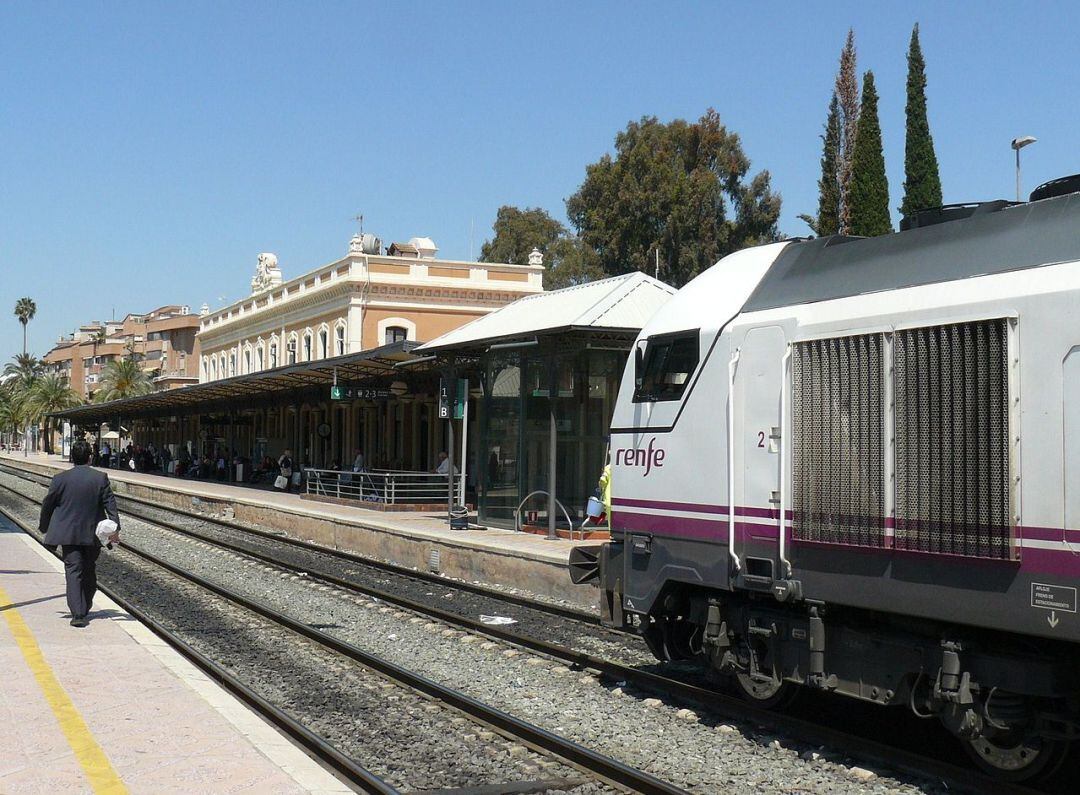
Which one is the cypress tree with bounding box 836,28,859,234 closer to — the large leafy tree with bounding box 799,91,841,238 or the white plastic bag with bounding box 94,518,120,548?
the large leafy tree with bounding box 799,91,841,238

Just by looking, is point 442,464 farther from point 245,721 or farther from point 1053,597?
point 1053,597

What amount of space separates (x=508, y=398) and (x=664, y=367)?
1158 centimetres

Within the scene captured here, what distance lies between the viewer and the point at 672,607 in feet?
28.3

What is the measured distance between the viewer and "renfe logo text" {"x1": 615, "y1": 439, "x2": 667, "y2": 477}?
8.38 metres

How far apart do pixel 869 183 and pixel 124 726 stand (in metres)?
42.6

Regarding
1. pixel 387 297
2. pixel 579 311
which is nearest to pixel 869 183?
pixel 387 297

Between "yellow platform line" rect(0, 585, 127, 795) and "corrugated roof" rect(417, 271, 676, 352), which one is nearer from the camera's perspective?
"yellow platform line" rect(0, 585, 127, 795)

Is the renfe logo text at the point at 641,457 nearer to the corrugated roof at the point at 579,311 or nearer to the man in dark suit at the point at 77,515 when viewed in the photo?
the man in dark suit at the point at 77,515

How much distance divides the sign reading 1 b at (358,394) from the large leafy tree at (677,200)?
76.2 feet

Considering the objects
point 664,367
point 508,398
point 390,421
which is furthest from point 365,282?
point 664,367

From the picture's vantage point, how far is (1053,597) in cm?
555

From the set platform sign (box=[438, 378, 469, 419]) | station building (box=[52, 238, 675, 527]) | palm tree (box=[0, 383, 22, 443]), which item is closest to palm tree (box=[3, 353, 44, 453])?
palm tree (box=[0, 383, 22, 443])

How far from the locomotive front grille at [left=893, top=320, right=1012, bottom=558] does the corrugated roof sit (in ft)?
34.9

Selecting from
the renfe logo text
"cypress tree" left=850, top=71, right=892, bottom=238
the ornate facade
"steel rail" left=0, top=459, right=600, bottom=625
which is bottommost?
"steel rail" left=0, top=459, right=600, bottom=625
